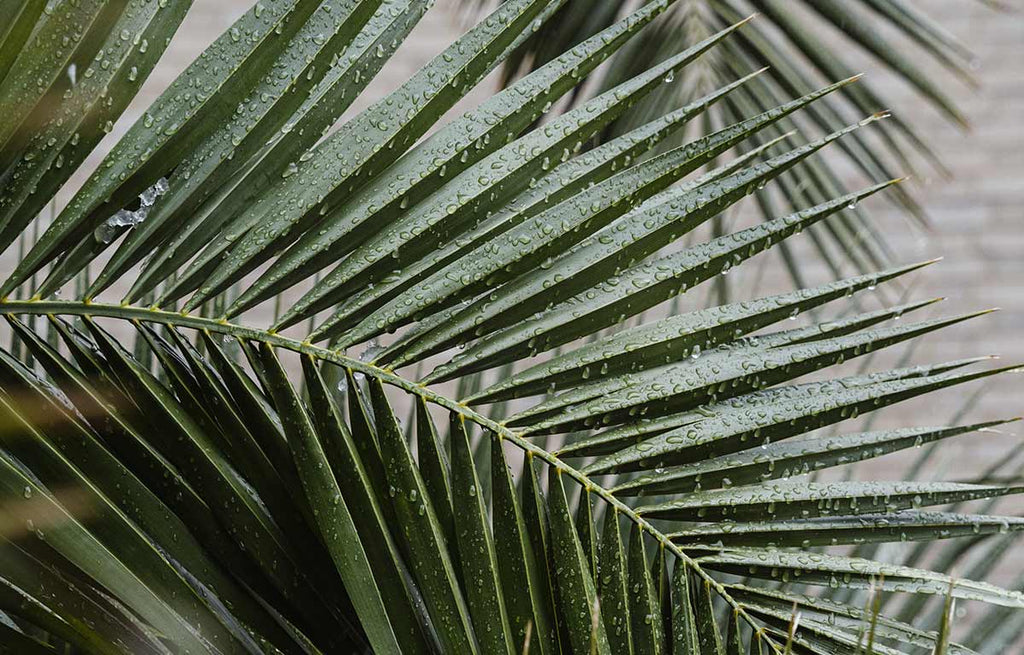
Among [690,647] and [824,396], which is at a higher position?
[824,396]

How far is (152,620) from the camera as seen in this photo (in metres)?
0.41

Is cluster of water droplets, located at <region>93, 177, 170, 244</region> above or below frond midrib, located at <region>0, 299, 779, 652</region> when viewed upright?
above

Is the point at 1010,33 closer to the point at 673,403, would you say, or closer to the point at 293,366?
the point at 293,366

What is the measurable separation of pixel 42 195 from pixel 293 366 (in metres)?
1.49

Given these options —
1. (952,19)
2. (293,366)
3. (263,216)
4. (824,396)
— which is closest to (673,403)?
(824,396)

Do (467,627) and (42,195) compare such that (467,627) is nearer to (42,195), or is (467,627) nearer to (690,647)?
(690,647)

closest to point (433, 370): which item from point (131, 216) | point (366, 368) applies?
point (366, 368)

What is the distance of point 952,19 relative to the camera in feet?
6.23

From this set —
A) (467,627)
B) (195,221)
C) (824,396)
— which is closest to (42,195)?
(195,221)

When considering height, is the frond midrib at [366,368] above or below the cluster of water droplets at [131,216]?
below

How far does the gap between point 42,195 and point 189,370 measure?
0.11 metres

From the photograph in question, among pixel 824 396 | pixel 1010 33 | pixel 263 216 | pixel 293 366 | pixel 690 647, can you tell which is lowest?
pixel 690 647

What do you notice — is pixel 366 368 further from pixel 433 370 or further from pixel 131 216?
pixel 131 216

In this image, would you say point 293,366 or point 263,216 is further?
point 293,366
